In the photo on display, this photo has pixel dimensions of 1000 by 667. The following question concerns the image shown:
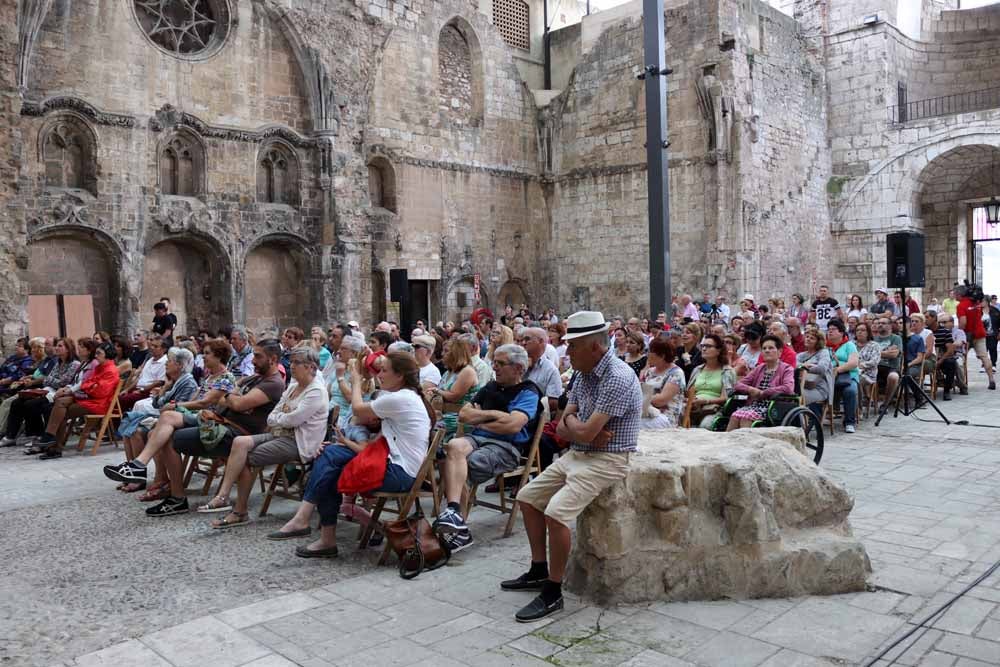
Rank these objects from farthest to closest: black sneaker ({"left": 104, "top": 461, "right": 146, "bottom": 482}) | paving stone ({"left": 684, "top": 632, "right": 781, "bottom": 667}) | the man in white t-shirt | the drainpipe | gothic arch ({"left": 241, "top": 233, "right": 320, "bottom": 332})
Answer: the drainpipe < gothic arch ({"left": 241, "top": 233, "right": 320, "bottom": 332}) < the man in white t-shirt < black sneaker ({"left": 104, "top": 461, "right": 146, "bottom": 482}) < paving stone ({"left": 684, "top": 632, "right": 781, "bottom": 667})

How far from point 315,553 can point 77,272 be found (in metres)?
12.1

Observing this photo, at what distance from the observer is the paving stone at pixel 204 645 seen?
3.66m

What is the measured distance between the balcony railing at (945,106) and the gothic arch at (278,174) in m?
16.3

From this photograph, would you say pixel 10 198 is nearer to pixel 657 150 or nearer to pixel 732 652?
pixel 657 150

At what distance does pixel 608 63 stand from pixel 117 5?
12482 mm

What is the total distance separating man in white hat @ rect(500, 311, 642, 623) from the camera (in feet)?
13.4

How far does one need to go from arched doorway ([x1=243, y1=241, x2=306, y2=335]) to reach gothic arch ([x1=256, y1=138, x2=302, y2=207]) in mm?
971

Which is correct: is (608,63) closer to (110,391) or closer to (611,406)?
(110,391)

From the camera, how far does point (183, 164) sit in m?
16.1

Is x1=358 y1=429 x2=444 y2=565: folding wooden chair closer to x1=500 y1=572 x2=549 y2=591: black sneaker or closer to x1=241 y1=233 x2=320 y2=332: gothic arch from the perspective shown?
x1=500 y1=572 x2=549 y2=591: black sneaker

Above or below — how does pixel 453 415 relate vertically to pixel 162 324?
below

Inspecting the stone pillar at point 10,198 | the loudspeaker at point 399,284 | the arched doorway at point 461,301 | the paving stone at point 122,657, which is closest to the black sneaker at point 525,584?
the paving stone at point 122,657

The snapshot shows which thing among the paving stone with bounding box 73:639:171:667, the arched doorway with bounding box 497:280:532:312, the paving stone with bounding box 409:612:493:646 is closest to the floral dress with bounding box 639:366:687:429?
the paving stone with bounding box 409:612:493:646

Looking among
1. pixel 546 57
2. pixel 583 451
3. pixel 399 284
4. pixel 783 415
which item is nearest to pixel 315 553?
pixel 583 451
